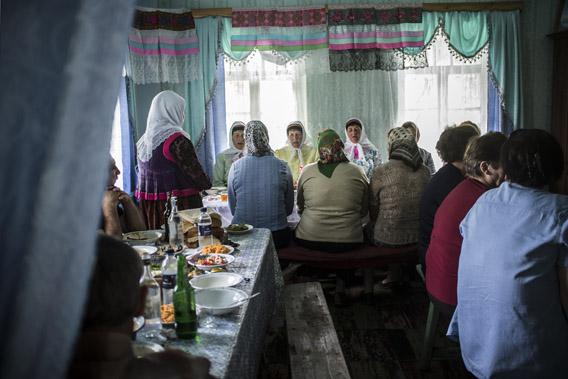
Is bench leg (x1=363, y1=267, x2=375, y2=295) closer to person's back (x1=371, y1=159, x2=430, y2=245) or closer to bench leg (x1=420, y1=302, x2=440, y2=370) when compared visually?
person's back (x1=371, y1=159, x2=430, y2=245)

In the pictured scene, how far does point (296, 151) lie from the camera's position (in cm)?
529

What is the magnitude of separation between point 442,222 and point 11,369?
200 cm

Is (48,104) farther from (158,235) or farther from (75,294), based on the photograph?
(158,235)

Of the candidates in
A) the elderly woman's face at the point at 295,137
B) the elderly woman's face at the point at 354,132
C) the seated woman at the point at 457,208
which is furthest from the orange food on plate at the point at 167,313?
the elderly woman's face at the point at 354,132

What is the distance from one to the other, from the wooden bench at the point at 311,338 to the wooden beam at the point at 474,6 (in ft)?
12.4

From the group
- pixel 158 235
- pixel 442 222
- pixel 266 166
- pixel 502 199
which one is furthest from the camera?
pixel 266 166

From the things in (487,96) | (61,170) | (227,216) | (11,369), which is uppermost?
(487,96)

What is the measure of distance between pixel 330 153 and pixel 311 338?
1522mm

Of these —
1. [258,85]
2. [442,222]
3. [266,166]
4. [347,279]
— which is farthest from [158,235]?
[258,85]

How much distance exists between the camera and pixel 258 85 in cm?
563

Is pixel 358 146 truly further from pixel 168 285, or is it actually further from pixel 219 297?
pixel 168 285

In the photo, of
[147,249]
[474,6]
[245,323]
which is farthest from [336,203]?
[474,6]

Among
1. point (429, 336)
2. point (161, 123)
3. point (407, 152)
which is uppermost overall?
point (161, 123)

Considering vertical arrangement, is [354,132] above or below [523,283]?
above
